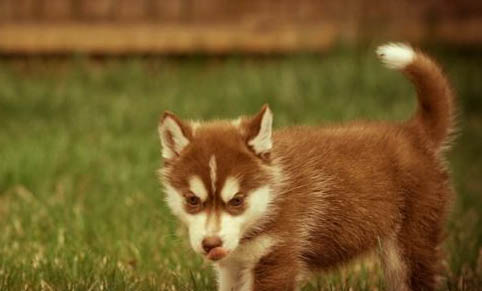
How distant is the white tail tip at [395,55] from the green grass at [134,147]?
113cm

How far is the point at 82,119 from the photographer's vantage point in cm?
890

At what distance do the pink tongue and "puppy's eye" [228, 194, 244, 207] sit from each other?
8.7 inches

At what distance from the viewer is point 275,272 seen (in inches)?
165

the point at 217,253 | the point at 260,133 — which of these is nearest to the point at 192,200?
the point at 217,253

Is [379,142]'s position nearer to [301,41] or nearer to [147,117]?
[147,117]

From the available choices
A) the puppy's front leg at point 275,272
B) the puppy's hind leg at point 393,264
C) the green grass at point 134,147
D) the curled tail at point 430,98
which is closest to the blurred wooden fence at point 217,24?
the green grass at point 134,147

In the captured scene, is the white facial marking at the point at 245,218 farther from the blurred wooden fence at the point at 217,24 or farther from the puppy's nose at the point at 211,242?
the blurred wooden fence at the point at 217,24

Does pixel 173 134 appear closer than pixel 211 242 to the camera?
No

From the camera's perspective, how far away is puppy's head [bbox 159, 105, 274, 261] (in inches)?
156

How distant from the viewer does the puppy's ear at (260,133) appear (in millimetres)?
4176

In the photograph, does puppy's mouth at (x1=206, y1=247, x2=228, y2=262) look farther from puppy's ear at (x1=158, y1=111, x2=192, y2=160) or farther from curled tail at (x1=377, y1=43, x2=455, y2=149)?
curled tail at (x1=377, y1=43, x2=455, y2=149)

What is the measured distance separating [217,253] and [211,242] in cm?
7

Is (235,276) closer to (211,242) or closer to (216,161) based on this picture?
(211,242)

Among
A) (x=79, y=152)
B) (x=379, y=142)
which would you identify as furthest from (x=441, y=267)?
Result: (x=79, y=152)
